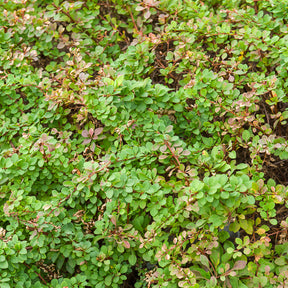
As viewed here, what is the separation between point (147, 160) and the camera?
6.99 feet

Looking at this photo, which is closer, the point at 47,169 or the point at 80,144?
the point at 47,169

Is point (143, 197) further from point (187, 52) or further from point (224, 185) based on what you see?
point (187, 52)

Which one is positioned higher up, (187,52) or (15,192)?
(187,52)

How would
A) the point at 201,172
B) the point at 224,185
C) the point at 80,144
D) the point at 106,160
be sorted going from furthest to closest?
1. the point at 80,144
2. the point at 201,172
3. the point at 106,160
4. the point at 224,185

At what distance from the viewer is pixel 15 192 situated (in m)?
2.10

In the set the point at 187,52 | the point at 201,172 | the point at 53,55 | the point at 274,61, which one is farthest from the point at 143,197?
the point at 53,55

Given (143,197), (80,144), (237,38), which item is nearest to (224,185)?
(143,197)

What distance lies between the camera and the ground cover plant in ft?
6.27

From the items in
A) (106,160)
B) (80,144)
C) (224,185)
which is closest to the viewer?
(224,185)

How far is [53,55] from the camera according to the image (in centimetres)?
292

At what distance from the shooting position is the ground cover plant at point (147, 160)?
191 cm

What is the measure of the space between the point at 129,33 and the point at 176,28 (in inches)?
22.5

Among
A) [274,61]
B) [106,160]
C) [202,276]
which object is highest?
[274,61]

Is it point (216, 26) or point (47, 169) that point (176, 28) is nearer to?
point (216, 26)
